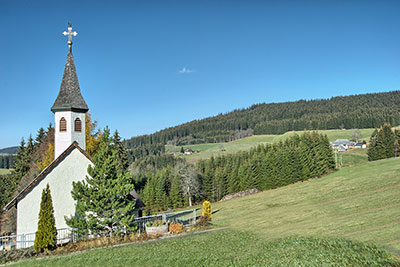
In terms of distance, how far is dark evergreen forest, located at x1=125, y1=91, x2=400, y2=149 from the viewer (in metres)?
141

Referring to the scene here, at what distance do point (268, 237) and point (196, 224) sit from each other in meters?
5.61

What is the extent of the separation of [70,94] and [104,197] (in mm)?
8804

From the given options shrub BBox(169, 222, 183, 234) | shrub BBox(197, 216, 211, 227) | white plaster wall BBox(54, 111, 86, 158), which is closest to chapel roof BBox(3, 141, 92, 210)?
white plaster wall BBox(54, 111, 86, 158)

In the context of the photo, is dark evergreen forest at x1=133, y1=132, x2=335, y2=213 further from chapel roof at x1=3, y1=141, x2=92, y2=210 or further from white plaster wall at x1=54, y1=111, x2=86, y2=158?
chapel roof at x1=3, y1=141, x2=92, y2=210

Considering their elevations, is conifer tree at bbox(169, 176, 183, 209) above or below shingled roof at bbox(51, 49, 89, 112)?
below

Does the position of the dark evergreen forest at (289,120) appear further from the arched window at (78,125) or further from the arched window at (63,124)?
the arched window at (63,124)

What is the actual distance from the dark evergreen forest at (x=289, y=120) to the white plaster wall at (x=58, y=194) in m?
132

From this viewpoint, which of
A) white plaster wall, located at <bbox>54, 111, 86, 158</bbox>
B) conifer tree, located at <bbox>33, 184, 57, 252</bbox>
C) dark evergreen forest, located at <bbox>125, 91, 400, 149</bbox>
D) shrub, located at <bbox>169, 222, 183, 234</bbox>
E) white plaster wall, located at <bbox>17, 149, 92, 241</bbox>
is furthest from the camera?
dark evergreen forest, located at <bbox>125, 91, 400, 149</bbox>

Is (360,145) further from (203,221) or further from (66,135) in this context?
(66,135)

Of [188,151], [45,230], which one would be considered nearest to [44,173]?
[45,230]

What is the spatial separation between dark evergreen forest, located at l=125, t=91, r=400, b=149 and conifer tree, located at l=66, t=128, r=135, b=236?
436 ft

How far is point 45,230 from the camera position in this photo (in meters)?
17.1

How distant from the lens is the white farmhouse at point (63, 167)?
64.9 feet

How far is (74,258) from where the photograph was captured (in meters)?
15.3
